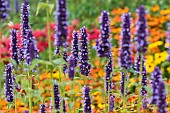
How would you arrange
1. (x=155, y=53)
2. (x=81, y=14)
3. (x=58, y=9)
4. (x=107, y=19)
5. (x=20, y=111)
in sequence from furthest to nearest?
(x=81, y=14) < (x=155, y=53) < (x=20, y=111) < (x=107, y=19) < (x=58, y=9)

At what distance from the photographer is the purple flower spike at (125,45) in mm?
3734

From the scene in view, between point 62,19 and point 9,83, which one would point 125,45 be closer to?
point 62,19

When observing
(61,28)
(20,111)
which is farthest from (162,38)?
(61,28)

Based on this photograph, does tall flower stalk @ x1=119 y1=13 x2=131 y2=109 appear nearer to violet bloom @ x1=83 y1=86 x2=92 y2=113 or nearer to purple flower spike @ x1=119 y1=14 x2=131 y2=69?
purple flower spike @ x1=119 y1=14 x2=131 y2=69

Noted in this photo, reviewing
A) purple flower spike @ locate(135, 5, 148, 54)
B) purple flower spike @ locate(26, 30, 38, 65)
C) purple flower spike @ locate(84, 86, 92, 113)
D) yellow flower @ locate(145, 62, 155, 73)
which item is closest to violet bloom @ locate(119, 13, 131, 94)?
purple flower spike @ locate(135, 5, 148, 54)

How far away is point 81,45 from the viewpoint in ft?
13.7

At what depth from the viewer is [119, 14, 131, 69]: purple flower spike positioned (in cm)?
373

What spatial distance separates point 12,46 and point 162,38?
4.99 m

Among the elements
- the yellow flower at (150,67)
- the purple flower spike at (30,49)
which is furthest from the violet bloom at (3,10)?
the yellow flower at (150,67)

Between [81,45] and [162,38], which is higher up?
[162,38]

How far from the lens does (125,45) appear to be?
3.73 m

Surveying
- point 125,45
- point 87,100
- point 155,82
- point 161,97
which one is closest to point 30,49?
point 87,100

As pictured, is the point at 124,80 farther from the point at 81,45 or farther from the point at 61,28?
the point at 61,28

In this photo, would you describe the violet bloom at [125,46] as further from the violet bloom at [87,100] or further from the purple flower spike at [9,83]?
the purple flower spike at [9,83]
